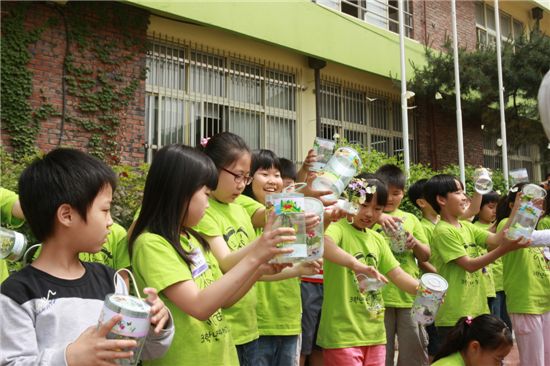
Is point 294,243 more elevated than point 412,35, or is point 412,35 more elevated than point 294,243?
point 412,35

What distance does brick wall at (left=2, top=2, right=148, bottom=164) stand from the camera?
22.6 feet

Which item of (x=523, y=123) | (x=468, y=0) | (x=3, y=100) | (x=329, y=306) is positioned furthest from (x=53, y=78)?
(x=468, y=0)

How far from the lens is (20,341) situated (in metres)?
1.35

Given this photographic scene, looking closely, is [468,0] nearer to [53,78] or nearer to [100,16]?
[100,16]

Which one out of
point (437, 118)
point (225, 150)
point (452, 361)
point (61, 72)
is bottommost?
point (452, 361)

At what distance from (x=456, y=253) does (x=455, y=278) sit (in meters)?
0.17

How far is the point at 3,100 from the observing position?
6.52 m

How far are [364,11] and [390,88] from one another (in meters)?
1.63

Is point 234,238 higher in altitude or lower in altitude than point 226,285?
higher

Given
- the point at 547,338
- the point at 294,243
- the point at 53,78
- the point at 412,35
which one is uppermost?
the point at 412,35

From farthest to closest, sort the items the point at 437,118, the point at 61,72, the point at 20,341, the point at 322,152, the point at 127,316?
the point at 437,118 → the point at 61,72 → the point at 322,152 → the point at 20,341 → the point at 127,316

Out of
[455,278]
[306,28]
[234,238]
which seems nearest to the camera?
[234,238]

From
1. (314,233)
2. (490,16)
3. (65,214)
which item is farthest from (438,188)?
(490,16)

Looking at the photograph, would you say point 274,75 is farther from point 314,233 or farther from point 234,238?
point 314,233
